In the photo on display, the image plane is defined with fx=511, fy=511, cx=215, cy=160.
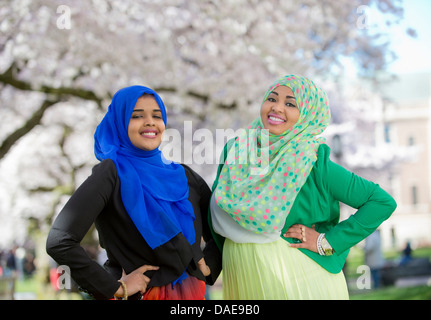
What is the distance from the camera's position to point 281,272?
2.30 meters

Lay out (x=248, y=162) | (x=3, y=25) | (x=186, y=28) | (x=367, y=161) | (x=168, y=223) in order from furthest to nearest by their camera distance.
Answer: (x=367, y=161), (x=186, y=28), (x=3, y=25), (x=248, y=162), (x=168, y=223)

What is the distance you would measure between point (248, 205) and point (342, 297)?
0.63m

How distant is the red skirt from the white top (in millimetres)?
272

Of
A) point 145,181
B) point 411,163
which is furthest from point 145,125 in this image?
point 411,163

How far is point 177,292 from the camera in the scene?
2.21 meters

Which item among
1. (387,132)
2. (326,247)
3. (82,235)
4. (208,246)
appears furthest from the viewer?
(387,132)

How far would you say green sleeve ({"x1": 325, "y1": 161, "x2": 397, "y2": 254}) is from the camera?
7.43ft

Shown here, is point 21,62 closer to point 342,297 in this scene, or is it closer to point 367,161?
point 342,297

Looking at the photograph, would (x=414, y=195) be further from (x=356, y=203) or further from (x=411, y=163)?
(x=356, y=203)

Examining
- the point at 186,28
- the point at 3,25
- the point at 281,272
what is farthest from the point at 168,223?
the point at 186,28

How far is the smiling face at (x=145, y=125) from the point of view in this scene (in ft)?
7.37

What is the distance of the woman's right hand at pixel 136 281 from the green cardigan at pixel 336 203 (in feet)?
2.18

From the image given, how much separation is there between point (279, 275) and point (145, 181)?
733 mm

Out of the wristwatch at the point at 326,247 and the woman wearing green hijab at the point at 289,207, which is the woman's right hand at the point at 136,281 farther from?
the wristwatch at the point at 326,247
